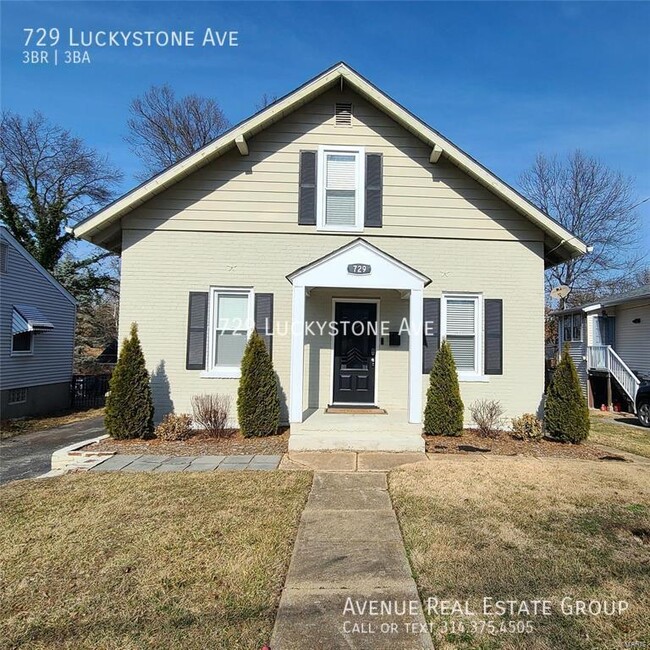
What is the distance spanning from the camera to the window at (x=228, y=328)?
8930 mm

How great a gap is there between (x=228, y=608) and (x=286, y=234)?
728 centimetres

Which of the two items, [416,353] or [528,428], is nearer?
[416,353]

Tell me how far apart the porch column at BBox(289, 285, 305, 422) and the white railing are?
1216cm

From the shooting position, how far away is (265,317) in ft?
29.1

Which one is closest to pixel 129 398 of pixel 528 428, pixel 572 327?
pixel 528 428

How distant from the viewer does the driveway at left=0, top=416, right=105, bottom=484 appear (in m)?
6.87

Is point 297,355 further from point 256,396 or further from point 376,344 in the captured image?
point 376,344

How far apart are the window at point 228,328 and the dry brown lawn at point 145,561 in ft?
12.0

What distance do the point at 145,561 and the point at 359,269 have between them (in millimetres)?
5567

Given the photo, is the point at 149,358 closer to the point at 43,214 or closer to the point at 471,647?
the point at 471,647

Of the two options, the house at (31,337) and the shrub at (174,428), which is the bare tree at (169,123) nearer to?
the house at (31,337)

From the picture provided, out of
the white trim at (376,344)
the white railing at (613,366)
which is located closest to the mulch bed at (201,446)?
the white trim at (376,344)

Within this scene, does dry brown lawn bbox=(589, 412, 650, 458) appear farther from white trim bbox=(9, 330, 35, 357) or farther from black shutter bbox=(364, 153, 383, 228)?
white trim bbox=(9, 330, 35, 357)

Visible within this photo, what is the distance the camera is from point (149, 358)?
28.8 ft
